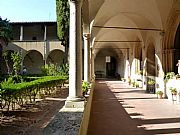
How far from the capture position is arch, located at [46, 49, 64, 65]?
3581cm

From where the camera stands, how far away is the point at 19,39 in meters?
36.9

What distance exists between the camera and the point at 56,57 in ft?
120

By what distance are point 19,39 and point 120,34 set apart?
1601 cm

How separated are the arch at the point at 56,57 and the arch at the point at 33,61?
1272mm

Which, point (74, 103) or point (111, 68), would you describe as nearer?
point (74, 103)

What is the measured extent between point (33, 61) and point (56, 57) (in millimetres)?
3027

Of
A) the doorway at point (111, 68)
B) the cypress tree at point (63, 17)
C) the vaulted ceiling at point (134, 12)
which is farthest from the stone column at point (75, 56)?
the doorway at point (111, 68)

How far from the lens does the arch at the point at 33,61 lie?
36.2 m

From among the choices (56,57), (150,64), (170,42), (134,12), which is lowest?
(150,64)

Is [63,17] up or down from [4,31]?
up

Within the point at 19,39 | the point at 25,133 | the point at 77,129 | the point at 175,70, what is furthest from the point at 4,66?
the point at 77,129

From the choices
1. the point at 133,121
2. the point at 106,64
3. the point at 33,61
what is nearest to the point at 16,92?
the point at 133,121

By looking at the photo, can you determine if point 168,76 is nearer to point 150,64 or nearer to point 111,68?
point 150,64

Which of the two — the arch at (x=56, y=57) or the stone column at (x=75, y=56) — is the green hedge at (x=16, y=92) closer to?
the stone column at (x=75, y=56)
